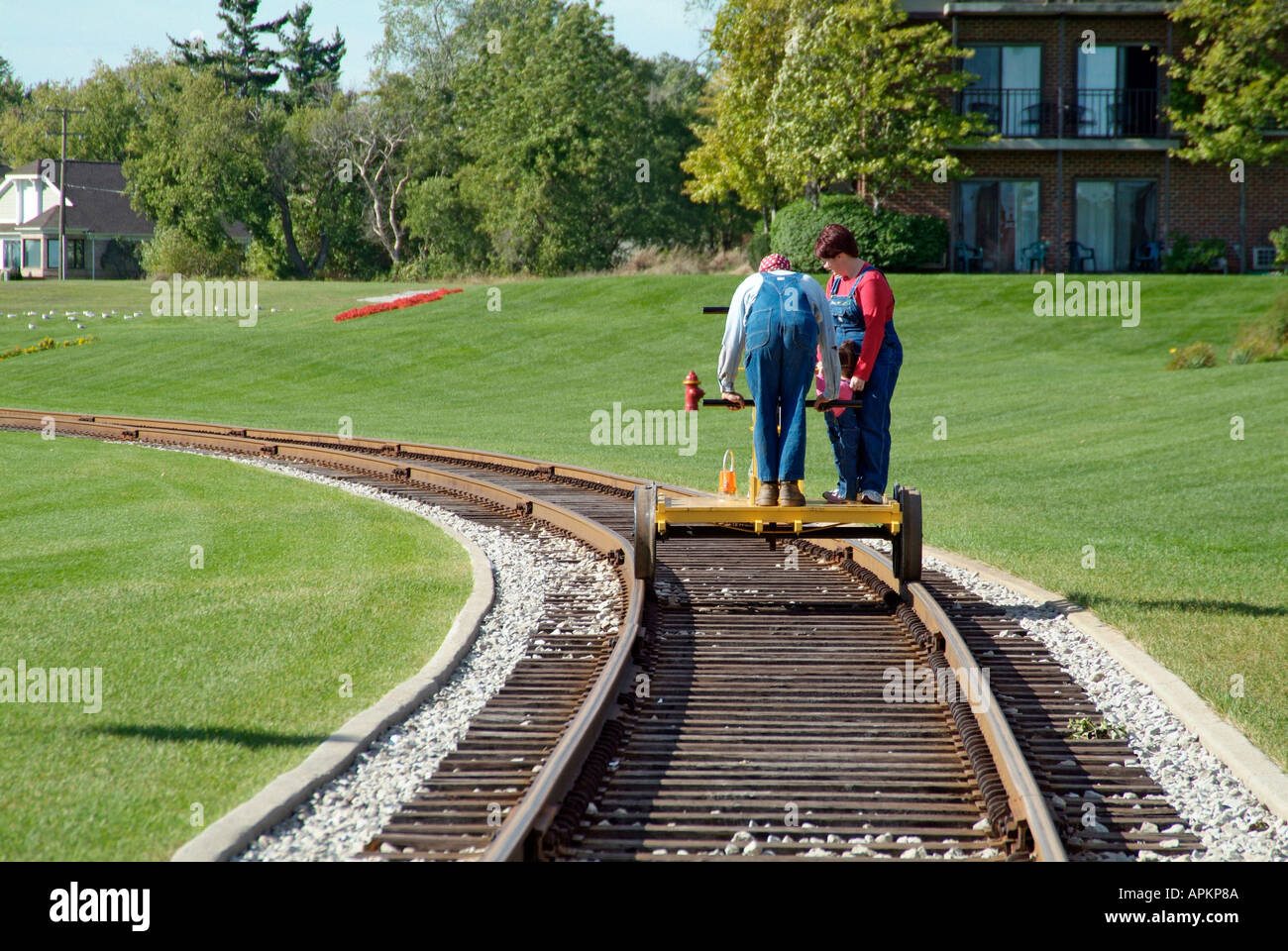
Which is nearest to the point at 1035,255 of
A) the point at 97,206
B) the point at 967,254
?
the point at 967,254

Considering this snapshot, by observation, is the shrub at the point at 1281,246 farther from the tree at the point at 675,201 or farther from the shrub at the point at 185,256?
the shrub at the point at 185,256

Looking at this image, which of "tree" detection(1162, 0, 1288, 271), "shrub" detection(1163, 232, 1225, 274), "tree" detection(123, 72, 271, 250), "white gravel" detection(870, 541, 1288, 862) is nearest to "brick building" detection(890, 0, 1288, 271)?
"shrub" detection(1163, 232, 1225, 274)

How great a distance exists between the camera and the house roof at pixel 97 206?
75.2 meters

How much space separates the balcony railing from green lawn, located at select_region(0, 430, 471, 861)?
29595 mm

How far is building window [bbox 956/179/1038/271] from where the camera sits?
3853 cm

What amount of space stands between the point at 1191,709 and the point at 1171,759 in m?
0.67

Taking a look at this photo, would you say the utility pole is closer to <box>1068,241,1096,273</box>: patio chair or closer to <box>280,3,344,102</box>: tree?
<box>280,3,344,102</box>: tree

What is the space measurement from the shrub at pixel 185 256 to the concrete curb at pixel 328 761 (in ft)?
204

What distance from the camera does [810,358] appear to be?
780cm

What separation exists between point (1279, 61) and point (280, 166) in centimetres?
5008

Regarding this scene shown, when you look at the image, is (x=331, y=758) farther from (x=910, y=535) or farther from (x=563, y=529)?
(x=563, y=529)

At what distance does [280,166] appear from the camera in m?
68.5
